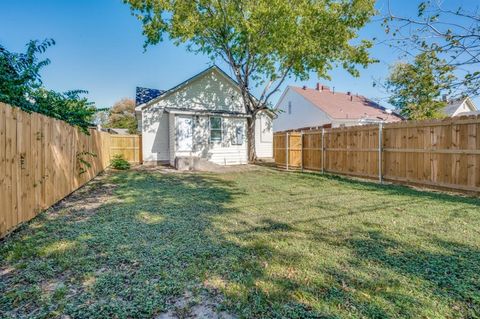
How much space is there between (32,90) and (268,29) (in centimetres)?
1037

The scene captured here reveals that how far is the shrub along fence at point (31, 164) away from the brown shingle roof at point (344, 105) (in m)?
21.1

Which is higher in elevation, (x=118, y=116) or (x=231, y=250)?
(x=118, y=116)

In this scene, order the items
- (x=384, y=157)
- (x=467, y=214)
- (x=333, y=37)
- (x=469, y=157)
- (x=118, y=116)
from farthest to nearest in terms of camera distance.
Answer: (x=118, y=116) < (x=333, y=37) < (x=384, y=157) < (x=469, y=157) < (x=467, y=214)

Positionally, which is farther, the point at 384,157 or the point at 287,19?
the point at 287,19

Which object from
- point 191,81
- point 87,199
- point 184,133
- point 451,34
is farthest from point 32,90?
point 191,81

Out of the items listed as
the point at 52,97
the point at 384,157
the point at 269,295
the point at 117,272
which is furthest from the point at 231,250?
the point at 384,157

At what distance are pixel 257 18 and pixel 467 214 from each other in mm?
11354

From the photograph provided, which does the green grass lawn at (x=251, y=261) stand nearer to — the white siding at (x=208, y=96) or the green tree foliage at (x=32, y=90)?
the green tree foliage at (x=32, y=90)

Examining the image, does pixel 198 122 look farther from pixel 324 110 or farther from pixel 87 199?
pixel 324 110

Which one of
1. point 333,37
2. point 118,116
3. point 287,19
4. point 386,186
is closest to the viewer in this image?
point 386,186

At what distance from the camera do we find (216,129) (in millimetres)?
15141

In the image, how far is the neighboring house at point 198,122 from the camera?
46.6 feet

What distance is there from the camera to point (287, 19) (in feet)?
39.3

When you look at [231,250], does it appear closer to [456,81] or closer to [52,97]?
[456,81]
